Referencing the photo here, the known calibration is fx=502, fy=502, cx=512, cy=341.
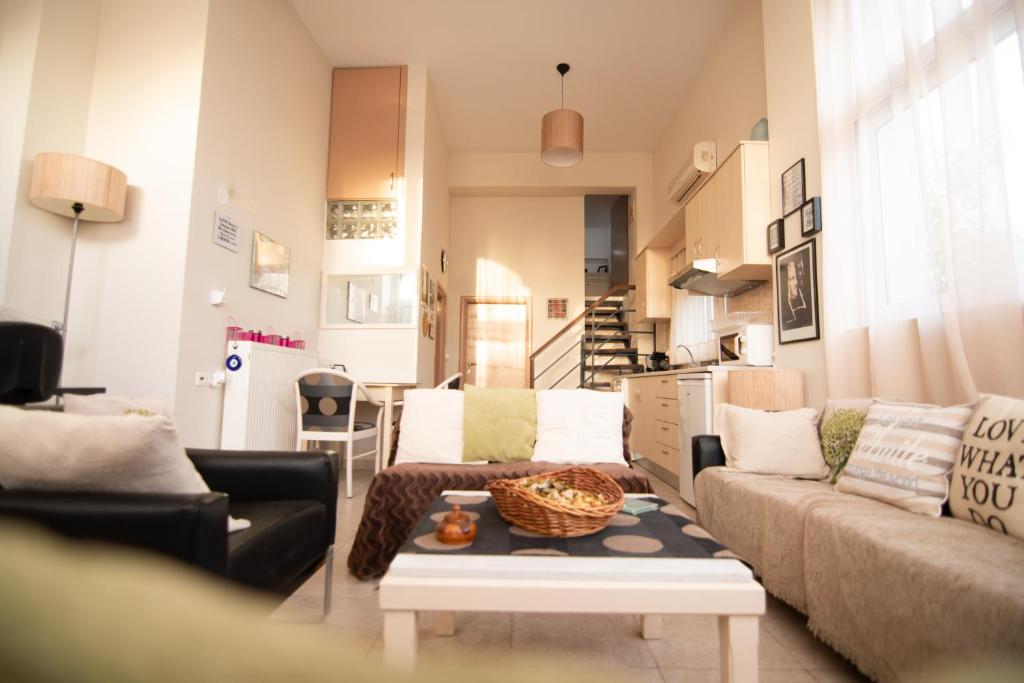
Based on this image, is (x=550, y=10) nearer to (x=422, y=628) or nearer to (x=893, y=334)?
(x=893, y=334)

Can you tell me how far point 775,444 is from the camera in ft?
7.45

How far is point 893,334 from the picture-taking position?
226cm

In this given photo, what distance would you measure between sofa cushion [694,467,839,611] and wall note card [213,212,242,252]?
307 cm

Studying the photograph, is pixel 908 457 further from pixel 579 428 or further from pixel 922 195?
pixel 579 428

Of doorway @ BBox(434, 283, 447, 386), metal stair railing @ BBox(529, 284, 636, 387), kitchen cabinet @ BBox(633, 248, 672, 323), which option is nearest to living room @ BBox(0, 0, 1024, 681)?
kitchen cabinet @ BBox(633, 248, 672, 323)

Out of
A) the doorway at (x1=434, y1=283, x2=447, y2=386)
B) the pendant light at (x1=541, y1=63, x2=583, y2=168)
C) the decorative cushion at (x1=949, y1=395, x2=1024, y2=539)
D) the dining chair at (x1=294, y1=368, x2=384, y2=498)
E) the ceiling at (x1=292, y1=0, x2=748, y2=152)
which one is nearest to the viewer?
the decorative cushion at (x1=949, y1=395, x2=1024, y2=539)

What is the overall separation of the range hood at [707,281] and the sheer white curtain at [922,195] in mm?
1270

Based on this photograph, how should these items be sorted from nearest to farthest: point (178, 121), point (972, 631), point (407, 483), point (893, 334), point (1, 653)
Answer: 1. point (1, 653)
2. point (972, 631)
3. point (407, 483)
4. point (893, 334)
5. point (178, 121)

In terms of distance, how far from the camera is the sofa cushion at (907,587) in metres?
1.05

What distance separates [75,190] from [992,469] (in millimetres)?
3779

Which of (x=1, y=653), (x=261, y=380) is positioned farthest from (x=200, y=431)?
(x=1, y=653)

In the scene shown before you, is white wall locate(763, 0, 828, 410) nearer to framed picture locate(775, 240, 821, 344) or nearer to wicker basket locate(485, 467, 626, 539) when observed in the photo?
framed picture locate(775, 240, 821, 344)

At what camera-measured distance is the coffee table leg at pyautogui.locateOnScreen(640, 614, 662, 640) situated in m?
1.62

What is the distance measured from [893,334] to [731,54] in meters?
3.23
